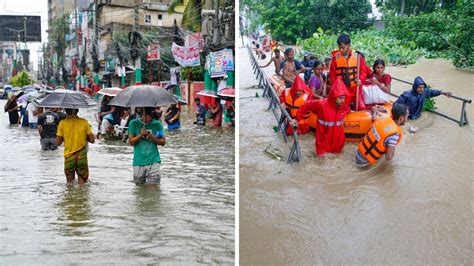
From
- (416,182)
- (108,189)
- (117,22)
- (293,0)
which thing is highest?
(117,22)

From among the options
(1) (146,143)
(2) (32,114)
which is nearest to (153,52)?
(2) (32,114)

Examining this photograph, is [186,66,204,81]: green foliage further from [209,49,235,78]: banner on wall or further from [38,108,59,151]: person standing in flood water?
[38,108,59,151]: person standing in flood water

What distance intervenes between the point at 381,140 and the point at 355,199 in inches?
18.4

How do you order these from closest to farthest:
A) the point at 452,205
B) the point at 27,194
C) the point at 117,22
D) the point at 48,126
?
the point at 452,205 → the point at 27,194 → the point at 48,126 → the point at 117,22

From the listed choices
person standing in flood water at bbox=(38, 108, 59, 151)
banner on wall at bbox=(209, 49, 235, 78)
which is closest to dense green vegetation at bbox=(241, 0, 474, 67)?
person standing in flood water at bbox=(38, 108, 59, 151)

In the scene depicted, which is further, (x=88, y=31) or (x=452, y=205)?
(x=88, y=31)

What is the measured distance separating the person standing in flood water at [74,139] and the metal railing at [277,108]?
2100 mm

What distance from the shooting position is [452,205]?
2.79 metres

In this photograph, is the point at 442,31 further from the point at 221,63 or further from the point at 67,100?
the point at 221,63

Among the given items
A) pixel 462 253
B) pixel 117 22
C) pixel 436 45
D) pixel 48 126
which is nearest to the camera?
pixel 462 253

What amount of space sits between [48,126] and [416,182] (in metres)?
5.38

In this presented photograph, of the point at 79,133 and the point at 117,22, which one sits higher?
the point at 117,22

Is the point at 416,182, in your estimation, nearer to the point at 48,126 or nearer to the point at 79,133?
the point at 79,133

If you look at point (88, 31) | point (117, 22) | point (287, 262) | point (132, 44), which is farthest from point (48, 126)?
point (88, 31)
